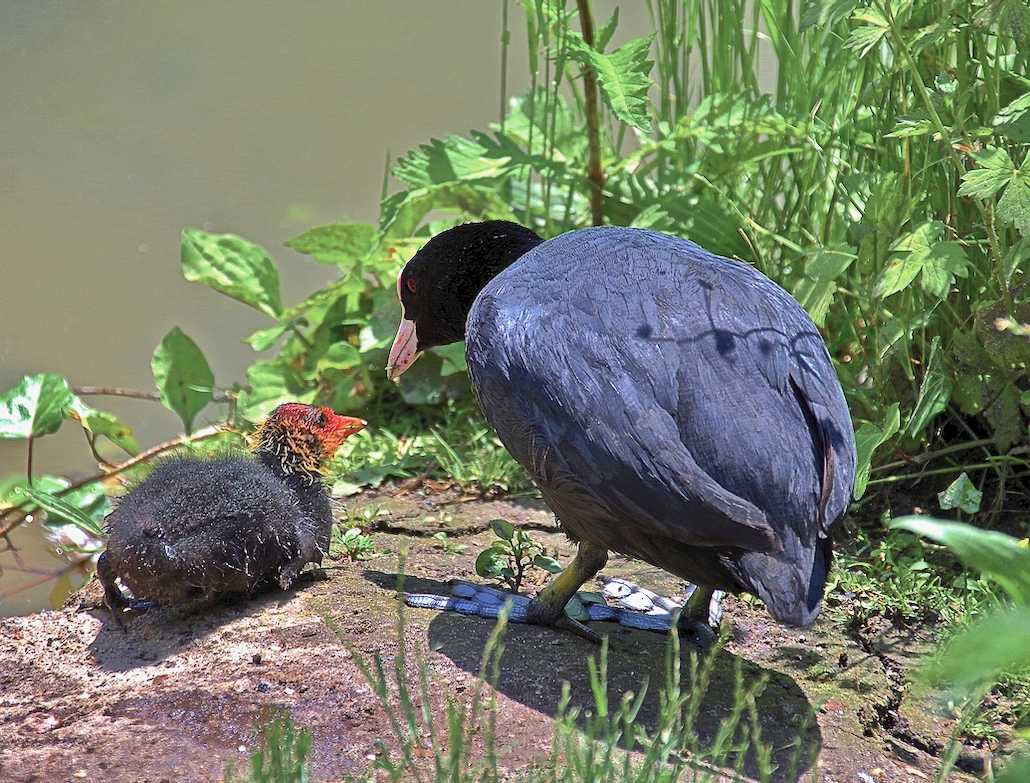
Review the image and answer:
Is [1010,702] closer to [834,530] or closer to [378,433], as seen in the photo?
[834,530]

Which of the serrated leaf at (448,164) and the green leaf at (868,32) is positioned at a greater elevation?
the green leaf at (868,32)

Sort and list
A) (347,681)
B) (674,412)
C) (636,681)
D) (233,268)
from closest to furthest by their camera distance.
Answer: (674,412)
(347,681)
(636,681)
(233,268)

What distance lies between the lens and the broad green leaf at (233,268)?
4.66 m

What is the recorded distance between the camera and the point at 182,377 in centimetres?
444

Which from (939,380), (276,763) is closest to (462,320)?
(939,380)

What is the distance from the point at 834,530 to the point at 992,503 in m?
0.49

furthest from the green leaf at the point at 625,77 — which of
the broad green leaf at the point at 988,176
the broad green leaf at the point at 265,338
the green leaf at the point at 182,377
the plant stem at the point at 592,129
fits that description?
the green leaf at the point at 182,377

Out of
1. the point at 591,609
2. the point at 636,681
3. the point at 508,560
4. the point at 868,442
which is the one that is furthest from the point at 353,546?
Answer: the point at 868,442

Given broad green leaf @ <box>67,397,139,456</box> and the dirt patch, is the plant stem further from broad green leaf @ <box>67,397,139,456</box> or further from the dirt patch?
broad green leaf @ <box>67,397,139,456</box>

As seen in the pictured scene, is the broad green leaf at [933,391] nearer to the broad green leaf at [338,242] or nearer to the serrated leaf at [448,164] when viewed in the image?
the serrated leaf at [448,164]

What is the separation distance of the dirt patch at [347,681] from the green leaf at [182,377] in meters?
1.18

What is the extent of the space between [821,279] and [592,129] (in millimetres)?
1439

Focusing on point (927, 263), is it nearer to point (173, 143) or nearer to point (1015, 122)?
point (1015, 122)

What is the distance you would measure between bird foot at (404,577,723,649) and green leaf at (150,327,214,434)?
1.69 metres
